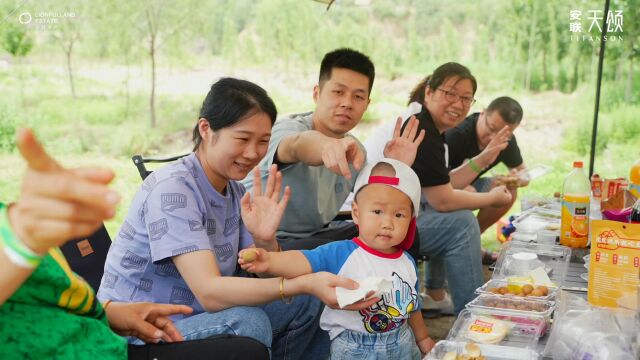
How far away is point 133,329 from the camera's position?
59.4 inches

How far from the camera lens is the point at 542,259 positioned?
2.26 m

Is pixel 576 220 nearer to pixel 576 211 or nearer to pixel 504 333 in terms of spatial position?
pixel 576 211

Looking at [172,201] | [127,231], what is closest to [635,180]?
[172,201]

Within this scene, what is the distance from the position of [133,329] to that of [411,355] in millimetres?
879

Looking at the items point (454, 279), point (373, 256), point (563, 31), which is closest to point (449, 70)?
point (454, 279)

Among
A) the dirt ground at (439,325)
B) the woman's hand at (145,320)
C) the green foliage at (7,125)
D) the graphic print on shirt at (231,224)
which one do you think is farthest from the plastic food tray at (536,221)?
the green foliage at (7,125)

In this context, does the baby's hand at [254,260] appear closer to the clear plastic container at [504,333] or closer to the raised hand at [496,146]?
the clear plastic container at [504,333]

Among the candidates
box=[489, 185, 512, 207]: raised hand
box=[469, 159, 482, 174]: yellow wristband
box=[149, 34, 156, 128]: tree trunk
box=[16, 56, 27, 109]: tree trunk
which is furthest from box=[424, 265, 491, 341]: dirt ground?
box=[16, 56, 27, 109]: tree trunk

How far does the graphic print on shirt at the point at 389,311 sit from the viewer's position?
1876 mm

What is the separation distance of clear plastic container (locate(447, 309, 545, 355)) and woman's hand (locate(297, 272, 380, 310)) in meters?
0.24

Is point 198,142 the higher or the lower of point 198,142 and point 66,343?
the higher

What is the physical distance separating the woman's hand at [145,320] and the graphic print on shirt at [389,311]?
572 mm

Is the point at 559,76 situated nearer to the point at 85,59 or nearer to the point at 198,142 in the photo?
the point at 85,59

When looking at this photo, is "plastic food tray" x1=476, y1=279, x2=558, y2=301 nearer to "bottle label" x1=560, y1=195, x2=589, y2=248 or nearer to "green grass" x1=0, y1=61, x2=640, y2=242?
"bottle label" x1=560, y1=195, x2=589, y2=248
